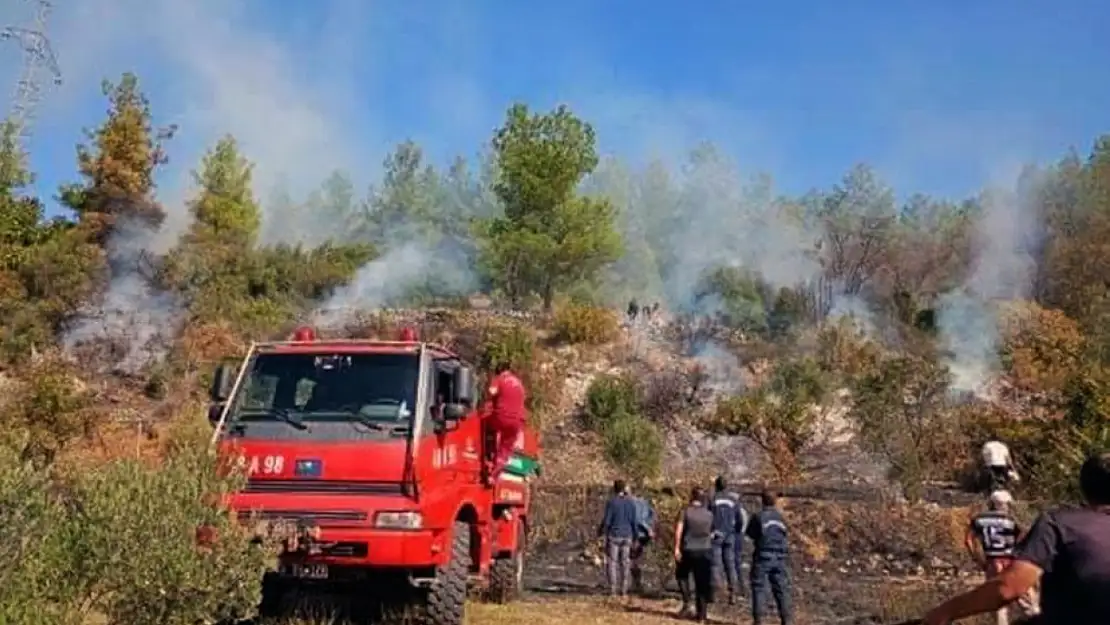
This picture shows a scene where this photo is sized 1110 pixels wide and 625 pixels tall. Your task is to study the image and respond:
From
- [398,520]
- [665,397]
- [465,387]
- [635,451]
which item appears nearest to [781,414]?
[665,397]

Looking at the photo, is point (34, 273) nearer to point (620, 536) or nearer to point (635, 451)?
point (635, 451)

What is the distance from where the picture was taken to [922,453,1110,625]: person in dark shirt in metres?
4.28

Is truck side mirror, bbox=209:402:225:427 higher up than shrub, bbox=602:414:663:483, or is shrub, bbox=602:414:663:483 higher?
shrub, bbox=602:414:663:483

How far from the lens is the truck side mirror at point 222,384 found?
990cm

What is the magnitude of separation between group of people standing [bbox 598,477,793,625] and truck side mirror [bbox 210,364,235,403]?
564 centimetres

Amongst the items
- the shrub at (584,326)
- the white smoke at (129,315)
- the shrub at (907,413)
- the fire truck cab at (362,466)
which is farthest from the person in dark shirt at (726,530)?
the white smoke at (129,315)

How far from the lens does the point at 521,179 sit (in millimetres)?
43250

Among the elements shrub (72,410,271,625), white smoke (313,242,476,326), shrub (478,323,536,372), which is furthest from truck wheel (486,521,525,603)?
white smoke (313,242,476,326)

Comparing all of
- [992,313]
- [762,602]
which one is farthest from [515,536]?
[992,313]

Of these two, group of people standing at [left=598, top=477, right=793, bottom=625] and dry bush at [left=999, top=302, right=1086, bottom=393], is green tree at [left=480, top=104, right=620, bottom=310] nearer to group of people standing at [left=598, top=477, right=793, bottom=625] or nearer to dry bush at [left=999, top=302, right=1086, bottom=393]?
dry bush at [left=999, top=302, right=1086, bottom=393]

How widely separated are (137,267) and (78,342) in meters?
4.49

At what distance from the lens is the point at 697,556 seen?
13.3 meters

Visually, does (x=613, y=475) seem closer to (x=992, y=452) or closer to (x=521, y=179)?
(x=521, y=179)

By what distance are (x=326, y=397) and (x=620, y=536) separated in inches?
246
